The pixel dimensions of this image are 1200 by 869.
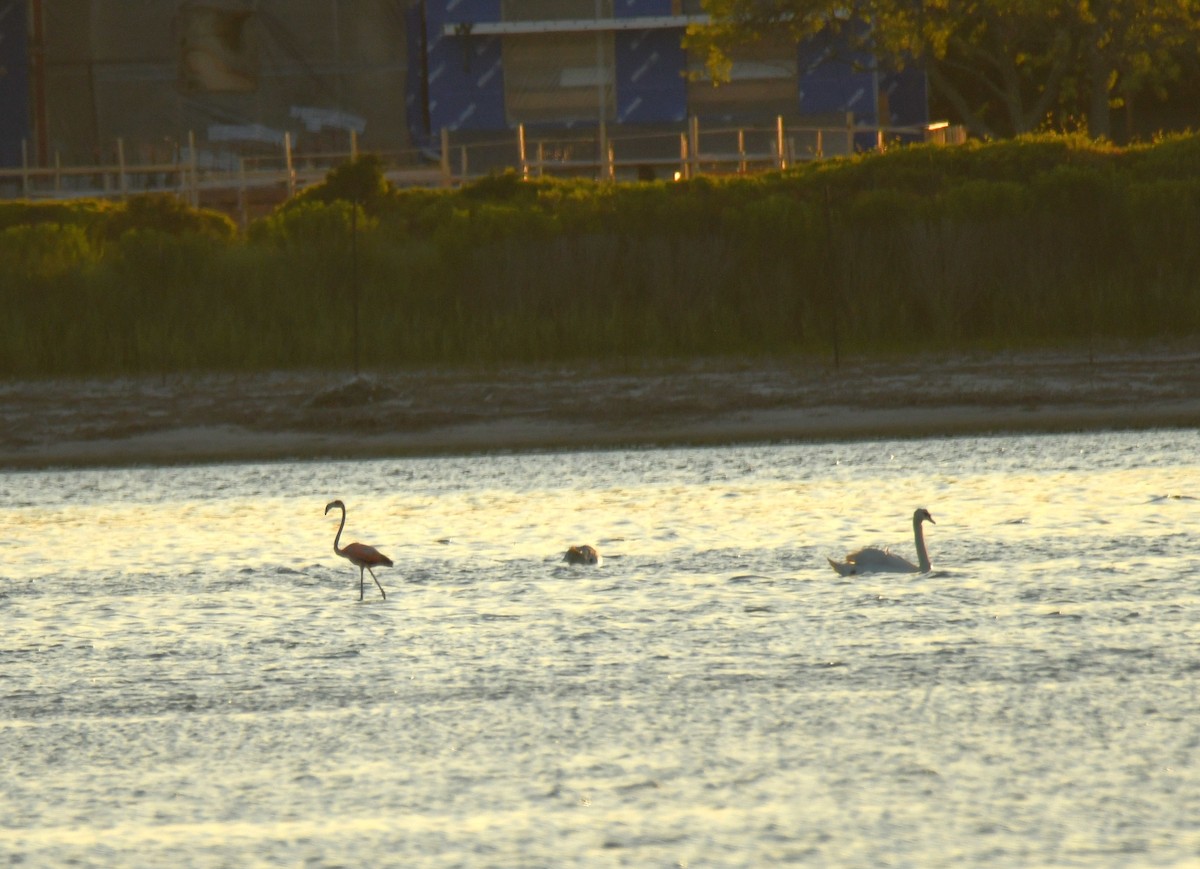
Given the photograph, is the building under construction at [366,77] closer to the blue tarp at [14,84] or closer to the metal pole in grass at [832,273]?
the blue tarp at [14,84]

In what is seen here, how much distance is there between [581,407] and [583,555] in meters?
7.67

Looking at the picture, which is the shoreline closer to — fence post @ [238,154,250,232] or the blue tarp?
fence post @ [238,154,250,232]

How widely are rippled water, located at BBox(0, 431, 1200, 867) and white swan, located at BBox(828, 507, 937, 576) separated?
0.07 metres

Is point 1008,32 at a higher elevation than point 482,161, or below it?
higher

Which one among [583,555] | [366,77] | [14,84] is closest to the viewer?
[583,555]

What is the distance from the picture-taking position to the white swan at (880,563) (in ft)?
32.1

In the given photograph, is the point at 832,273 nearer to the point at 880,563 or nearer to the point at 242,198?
the point at 880,563

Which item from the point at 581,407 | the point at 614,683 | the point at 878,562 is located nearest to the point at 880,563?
the point at 878,562

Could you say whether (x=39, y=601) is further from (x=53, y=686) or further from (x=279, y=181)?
(x=279, y=181)

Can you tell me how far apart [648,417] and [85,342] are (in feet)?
22.2

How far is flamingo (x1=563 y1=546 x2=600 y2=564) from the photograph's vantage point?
1047cm

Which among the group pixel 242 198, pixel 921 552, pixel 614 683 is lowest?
pixel 614 683

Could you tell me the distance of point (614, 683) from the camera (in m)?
7.60

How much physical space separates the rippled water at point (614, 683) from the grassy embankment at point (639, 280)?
7.52 meters
